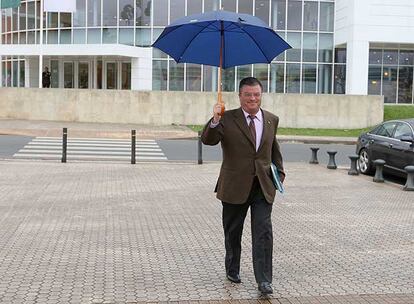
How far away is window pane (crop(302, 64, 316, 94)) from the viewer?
3981cm

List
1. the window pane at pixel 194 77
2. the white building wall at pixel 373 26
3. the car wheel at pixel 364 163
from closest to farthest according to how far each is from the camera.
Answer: the car wheel at pixel 364 163 → the white building wall at pixel 373 26 → the window pane at pixel 194 77

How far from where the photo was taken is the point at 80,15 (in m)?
40.2

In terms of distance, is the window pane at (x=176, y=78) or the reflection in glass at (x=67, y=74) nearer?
the window pane at (x=176, y=78)

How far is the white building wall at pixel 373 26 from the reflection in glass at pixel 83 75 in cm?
1696

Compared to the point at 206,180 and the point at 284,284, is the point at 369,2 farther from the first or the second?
the point at 284,284

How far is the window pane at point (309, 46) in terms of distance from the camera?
3972cm

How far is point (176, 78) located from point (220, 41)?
33.4 m

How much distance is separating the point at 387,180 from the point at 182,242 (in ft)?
27.0

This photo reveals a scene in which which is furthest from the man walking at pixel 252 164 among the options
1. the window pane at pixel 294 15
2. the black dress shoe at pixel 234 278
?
the window pane at pixel 294 15

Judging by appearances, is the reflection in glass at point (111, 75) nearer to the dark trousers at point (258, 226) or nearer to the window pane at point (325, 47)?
the window pane at point (325, 47)

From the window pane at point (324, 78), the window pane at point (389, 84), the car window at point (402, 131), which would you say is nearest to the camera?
the car window at point (402, 131)

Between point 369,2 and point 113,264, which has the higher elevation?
point 369,2

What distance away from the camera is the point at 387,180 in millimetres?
14359

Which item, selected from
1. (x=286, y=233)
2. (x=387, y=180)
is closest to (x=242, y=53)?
(x=286, y=233)
